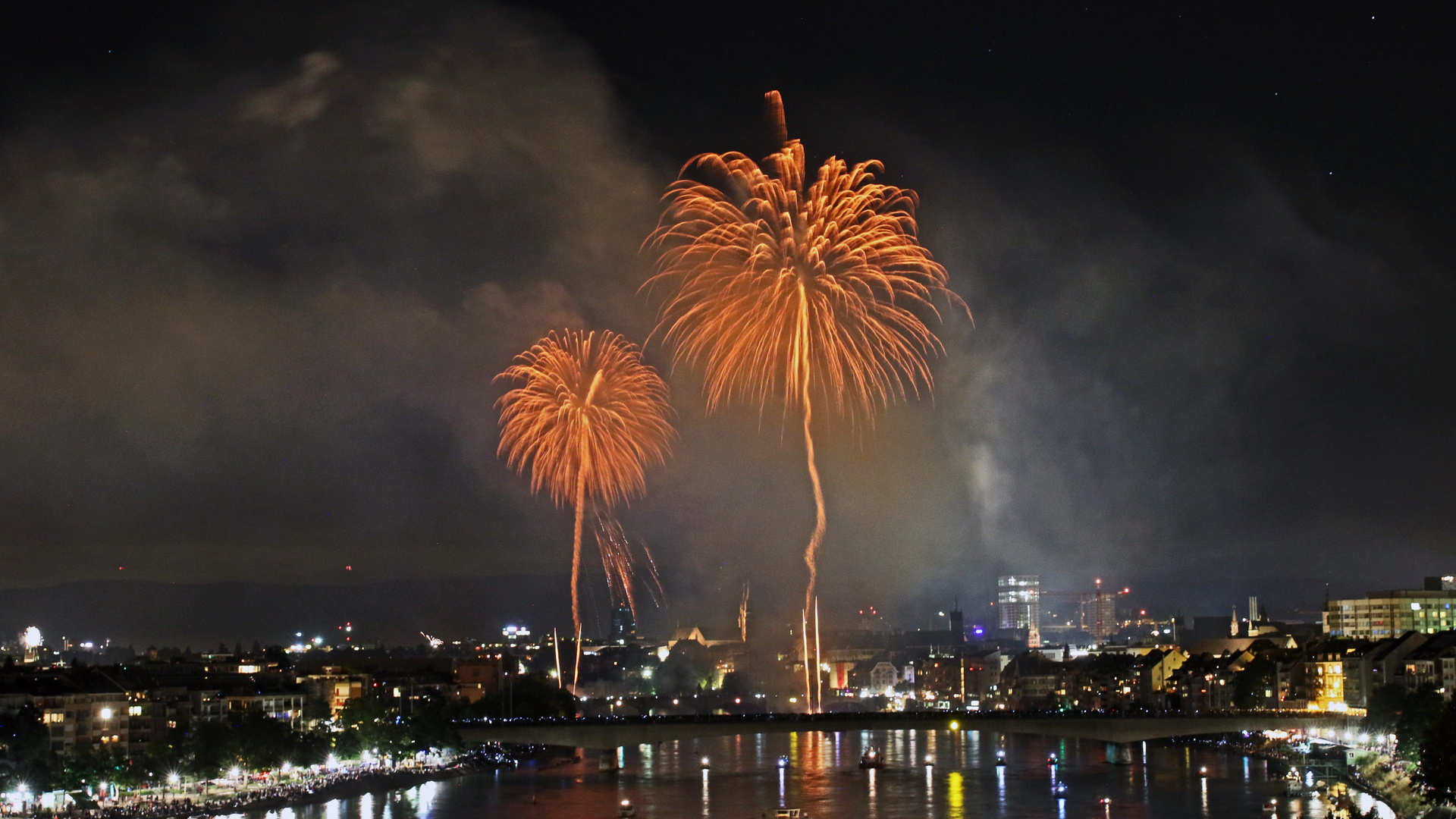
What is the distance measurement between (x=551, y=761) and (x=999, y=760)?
27342mm

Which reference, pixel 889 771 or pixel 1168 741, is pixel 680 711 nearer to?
pixel 1168 741

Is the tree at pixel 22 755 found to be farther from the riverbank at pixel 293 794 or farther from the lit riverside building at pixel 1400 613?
the lit riverside building at pixel 1400 613

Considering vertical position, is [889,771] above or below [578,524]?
below

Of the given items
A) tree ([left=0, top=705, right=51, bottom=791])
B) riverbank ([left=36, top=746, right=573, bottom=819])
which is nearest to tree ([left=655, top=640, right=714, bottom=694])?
riverbank ([left=36, top=746, right=573, bottom=819])

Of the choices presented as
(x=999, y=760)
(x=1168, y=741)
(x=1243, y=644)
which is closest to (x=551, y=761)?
(x=999, y=760)

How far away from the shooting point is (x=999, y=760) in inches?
3285

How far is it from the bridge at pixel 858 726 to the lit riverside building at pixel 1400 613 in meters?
67.7

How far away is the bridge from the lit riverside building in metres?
67.7

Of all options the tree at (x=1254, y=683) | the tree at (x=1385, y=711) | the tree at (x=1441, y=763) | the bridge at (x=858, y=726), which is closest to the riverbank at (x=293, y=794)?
the bridge at (x=858, y=726)

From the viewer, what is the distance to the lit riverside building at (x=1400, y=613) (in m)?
142

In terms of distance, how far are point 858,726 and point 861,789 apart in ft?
32.0

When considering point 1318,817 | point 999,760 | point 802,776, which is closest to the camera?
point 1318,817

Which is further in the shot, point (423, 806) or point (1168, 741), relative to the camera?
point (1168, 741)

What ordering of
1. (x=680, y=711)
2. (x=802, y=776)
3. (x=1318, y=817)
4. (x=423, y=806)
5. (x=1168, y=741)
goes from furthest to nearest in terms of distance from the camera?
(x=680, y=711) < (x=1168, y=741) < (x=802, y=776) < (x=423, y=806) < (x=1318, y=817)
